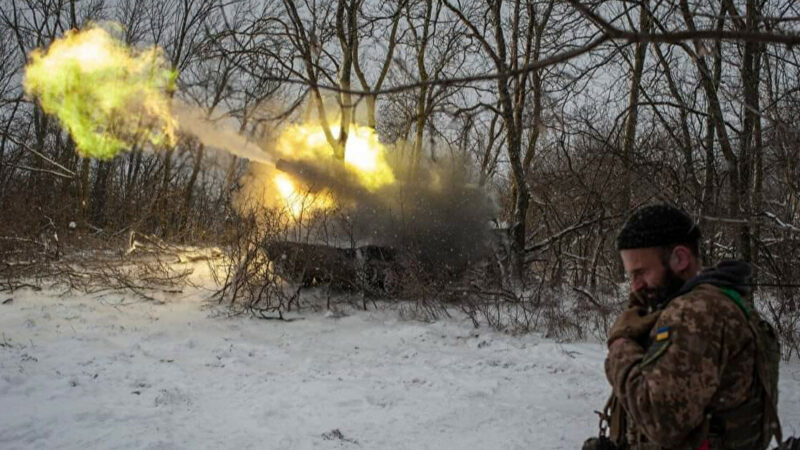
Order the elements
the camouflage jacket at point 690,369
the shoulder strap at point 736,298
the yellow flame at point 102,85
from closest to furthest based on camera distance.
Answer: the camouflage jacket at point 690,369 → the shoulder strap at point 736,298 → the yellow flame at point 102,85

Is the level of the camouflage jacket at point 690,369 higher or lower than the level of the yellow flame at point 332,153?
lower

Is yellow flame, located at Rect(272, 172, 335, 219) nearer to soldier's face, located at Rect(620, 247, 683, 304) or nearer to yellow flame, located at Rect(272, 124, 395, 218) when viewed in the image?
yellow flame, located at Rect(272, 124, 395, 218)

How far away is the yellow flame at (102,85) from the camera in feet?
41.3

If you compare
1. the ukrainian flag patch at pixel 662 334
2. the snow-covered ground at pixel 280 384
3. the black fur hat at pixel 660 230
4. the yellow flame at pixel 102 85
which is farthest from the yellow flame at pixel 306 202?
the ukrainian flag patch at pixel 662 334

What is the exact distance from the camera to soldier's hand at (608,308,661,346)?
85.7 inches

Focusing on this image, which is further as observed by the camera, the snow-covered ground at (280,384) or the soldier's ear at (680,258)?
the snow-covered ground at (280,384)

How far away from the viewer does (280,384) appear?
636 centimetres

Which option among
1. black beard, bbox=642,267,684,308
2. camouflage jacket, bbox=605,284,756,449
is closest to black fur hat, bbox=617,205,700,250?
black beard, bbox=642,267,684,308

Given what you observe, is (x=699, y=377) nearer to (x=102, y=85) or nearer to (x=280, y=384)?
(x=280, y=384)

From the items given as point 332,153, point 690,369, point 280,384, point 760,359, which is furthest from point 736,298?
point 332,153

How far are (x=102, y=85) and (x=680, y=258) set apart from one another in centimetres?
1316

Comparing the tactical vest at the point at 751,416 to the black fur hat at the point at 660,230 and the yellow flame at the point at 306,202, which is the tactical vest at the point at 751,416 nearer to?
the black fur hat at the point at 660,230

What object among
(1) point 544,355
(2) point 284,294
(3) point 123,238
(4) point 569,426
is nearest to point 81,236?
(3) point 123,238

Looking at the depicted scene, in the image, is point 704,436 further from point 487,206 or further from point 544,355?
point 487,206
